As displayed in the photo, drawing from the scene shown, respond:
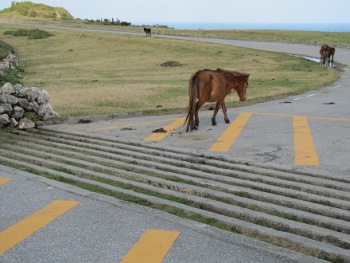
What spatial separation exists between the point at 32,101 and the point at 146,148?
3.90m

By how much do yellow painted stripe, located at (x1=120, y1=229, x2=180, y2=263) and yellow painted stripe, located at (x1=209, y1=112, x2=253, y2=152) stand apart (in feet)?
12.3

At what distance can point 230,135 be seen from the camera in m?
10.2

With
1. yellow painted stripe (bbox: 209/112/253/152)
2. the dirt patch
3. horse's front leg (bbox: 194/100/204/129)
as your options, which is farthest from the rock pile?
the dirt patch

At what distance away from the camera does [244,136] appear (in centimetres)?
1005

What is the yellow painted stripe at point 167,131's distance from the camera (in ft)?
33.0

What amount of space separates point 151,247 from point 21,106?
7570 mm

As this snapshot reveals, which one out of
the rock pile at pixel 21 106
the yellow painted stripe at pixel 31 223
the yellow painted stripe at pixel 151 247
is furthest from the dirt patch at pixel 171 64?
the yellow painted stripe at pixel 151 247

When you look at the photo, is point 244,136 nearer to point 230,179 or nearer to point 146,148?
point 146,148

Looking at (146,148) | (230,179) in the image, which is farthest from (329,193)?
(146,148)

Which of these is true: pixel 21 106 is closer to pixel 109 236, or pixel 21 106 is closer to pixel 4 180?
pixel 4 180

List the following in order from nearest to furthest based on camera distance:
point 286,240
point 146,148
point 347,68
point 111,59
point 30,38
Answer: point 286,240, point 146,148, point 347,68, point 111,59, point 30,38

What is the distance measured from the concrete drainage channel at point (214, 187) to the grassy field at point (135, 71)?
4.04 meters

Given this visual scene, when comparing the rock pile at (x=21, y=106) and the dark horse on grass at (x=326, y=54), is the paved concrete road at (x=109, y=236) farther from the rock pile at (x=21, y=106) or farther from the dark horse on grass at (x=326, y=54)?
the dark horse on grass at (x=326, y=54)

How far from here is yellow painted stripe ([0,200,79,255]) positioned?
5.17 meters
